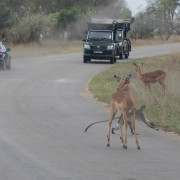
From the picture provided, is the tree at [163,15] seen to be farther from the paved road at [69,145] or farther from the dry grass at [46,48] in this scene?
the paved road at [69,145]

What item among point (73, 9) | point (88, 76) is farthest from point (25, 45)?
point (88, 76)

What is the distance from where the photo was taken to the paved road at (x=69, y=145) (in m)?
7.78

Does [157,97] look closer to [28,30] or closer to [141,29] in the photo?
[28,30]

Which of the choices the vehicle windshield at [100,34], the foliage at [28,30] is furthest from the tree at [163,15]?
the vehicle windshield at [100,34]

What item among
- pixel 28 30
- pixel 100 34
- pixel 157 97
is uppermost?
pixel 157 97

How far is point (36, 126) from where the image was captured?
478 inches

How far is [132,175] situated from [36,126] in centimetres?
483

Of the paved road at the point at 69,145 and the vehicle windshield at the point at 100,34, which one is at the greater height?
the paved road at the point at 69,145

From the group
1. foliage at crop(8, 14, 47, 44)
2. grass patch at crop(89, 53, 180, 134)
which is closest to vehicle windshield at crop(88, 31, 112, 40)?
grass patch at crop(89, 53, 180, 134)

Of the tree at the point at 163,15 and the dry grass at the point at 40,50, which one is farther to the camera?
the tree at the point at 163,15

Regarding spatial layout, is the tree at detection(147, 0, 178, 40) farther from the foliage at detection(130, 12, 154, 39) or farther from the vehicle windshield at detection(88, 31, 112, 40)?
the vehicle windshield at detection(88, 31, 112, 40)

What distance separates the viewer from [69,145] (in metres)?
9.95

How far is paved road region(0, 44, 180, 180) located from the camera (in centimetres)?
778

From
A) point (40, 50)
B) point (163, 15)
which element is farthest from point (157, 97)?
point (163, 15)
